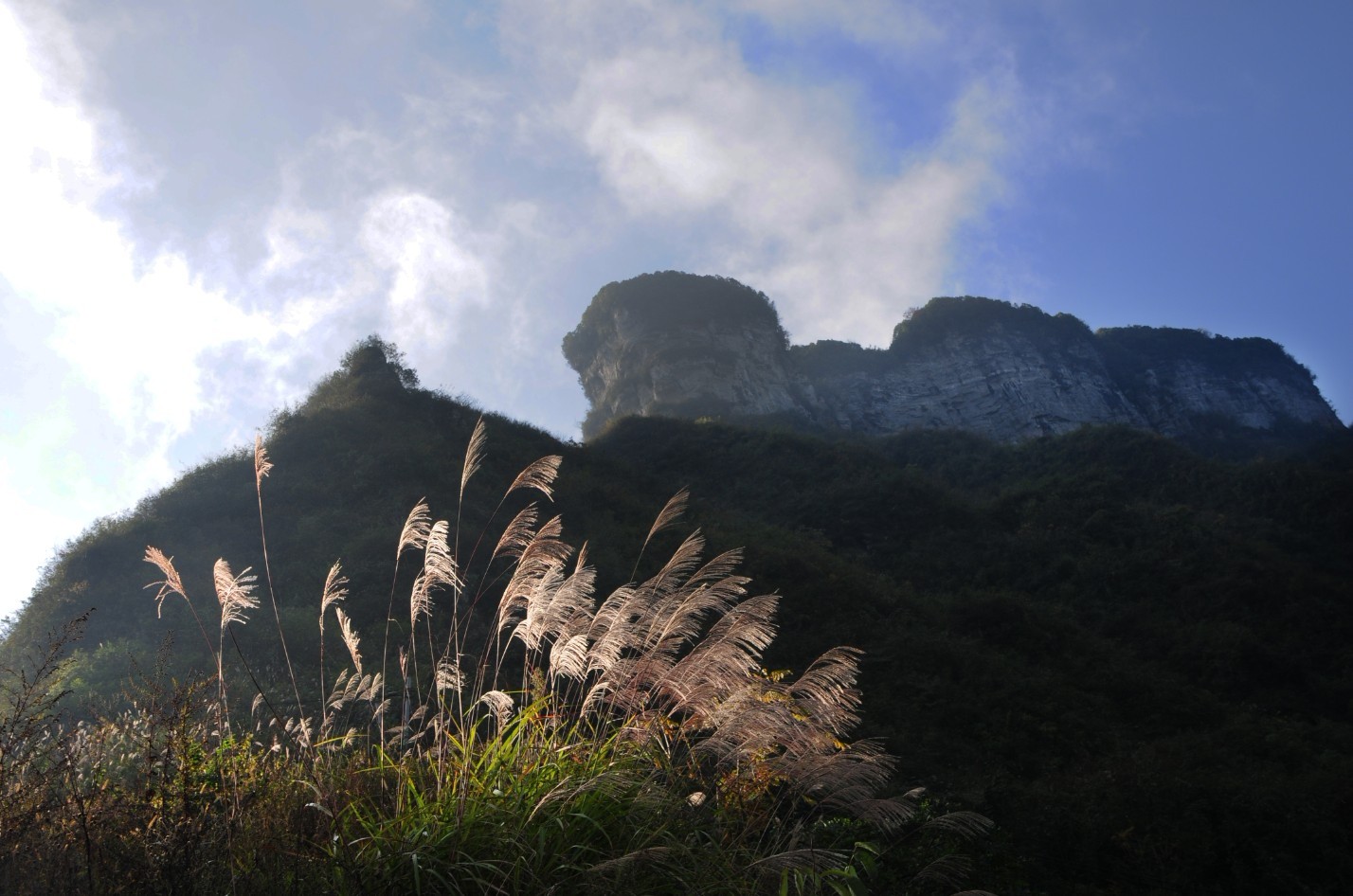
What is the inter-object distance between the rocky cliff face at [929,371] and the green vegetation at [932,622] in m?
19.4

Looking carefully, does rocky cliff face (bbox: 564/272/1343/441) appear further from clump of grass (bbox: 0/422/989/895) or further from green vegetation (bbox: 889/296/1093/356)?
clump of grass (bbox: 0/422/989/895)

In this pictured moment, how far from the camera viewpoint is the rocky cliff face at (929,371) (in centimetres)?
4984

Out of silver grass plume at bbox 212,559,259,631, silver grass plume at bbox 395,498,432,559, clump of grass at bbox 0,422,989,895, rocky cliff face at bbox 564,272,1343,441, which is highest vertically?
rocky cliff face at bbox 564,272,1343,441

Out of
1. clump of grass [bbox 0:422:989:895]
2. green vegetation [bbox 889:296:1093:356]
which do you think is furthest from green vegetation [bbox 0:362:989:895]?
green vegetation [bbox 889:296:1093:356]

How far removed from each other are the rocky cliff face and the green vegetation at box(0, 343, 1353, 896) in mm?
19426

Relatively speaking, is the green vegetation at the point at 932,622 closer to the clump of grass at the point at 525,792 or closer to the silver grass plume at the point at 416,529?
the clump of grass at the point at 525,792

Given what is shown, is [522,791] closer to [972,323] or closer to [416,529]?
[416,529]

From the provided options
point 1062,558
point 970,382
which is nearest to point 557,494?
point 1062,558

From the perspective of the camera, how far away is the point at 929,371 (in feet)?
176

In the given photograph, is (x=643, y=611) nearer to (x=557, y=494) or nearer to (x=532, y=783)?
(x=532, y=783)

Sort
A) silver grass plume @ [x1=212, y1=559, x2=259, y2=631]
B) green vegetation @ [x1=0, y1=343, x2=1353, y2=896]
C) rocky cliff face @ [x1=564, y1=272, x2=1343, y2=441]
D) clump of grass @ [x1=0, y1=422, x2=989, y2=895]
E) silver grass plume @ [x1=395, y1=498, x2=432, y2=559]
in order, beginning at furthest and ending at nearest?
rocky cliff face @ [x1=564, y1=272, x2=1343, y2=441] < green vegetation @ [x1=0, y1=343, x2=1353, y2=896] < silver grass plume @ [x1=395, y1=498, x2=432, y2=559] < silver grass plume @ [x1=212, y1=559, x2=259, y2=631] < clump of grass @ [x1=0, y1=422, x2=989, y2=895]

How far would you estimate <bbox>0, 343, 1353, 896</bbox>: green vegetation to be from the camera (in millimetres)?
6055

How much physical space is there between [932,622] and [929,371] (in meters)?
40.5

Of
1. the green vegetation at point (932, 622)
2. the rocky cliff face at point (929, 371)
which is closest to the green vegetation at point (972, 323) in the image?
the rocky cliff face at point (929, 371)
